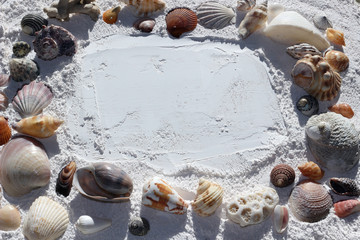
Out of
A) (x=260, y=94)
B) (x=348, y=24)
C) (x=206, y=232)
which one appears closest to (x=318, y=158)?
(x=260, y=94)

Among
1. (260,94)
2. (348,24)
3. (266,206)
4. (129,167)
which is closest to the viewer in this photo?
(266,206)

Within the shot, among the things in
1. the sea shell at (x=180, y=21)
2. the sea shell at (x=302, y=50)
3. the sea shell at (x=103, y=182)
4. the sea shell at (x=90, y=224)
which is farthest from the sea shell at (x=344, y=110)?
the sea shell at (x=90, y=224)

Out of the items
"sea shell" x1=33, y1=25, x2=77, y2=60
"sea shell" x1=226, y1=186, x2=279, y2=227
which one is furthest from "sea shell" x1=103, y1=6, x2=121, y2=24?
"sea shell" x1=226, y1=186, x2=279, y2=227

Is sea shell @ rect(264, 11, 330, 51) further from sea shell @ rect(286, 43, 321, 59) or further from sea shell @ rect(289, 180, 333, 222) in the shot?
sea shell @ rect(289, 180, 333, 222)

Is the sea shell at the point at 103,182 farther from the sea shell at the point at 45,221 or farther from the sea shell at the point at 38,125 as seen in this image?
the sea shell at the point at 38,125

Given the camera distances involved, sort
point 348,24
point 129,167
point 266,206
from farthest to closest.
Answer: point 348,24
point 129,167
point 266,206

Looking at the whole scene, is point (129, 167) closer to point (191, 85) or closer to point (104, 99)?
point (104, 99)
